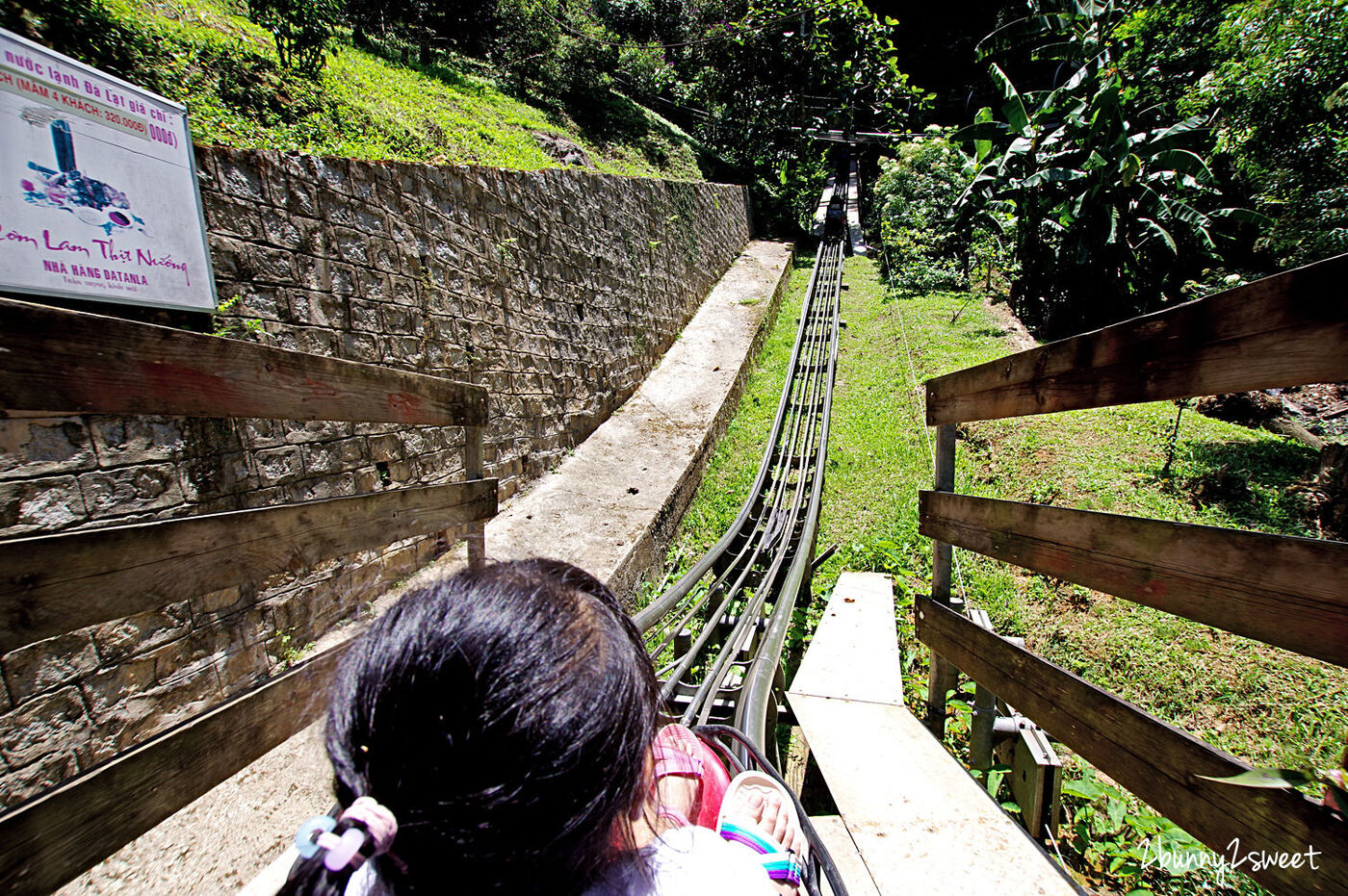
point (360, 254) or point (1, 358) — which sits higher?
point (360, 254)

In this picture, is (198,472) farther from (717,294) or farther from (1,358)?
(717,294)

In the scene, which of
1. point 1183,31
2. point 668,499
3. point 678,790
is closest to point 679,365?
point 668,499

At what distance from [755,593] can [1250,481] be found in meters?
3.71

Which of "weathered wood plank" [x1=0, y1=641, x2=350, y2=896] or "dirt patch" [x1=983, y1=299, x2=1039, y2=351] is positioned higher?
"dirt patch" [x1=983, y1=299, x2=1039, y2=351]

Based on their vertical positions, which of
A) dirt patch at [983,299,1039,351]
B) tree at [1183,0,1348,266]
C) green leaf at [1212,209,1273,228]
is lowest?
dirt patch at [983,299,1039,351]

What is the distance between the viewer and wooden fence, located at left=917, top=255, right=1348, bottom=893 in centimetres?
98

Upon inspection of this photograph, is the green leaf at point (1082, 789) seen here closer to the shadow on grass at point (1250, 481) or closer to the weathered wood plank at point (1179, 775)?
the weathered wood plank at point (1179, 775)

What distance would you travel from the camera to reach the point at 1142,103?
28.6 ft

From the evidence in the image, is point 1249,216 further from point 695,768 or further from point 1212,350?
point 695,768

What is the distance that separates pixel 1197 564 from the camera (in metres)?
1.19

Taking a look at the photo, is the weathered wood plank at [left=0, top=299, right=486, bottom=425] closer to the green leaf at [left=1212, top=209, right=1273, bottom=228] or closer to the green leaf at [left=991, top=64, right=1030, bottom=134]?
the green leaf at [left=1212, top=209, right=1273, bottom=228]

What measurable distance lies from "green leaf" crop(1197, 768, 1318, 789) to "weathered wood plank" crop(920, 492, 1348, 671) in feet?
0.63

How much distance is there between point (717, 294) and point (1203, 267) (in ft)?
24.6

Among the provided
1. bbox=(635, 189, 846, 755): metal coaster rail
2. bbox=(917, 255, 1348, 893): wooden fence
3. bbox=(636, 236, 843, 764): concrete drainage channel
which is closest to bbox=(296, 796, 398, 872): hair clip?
bbox=(636, 236, 843, 764): concrete drainage channel
